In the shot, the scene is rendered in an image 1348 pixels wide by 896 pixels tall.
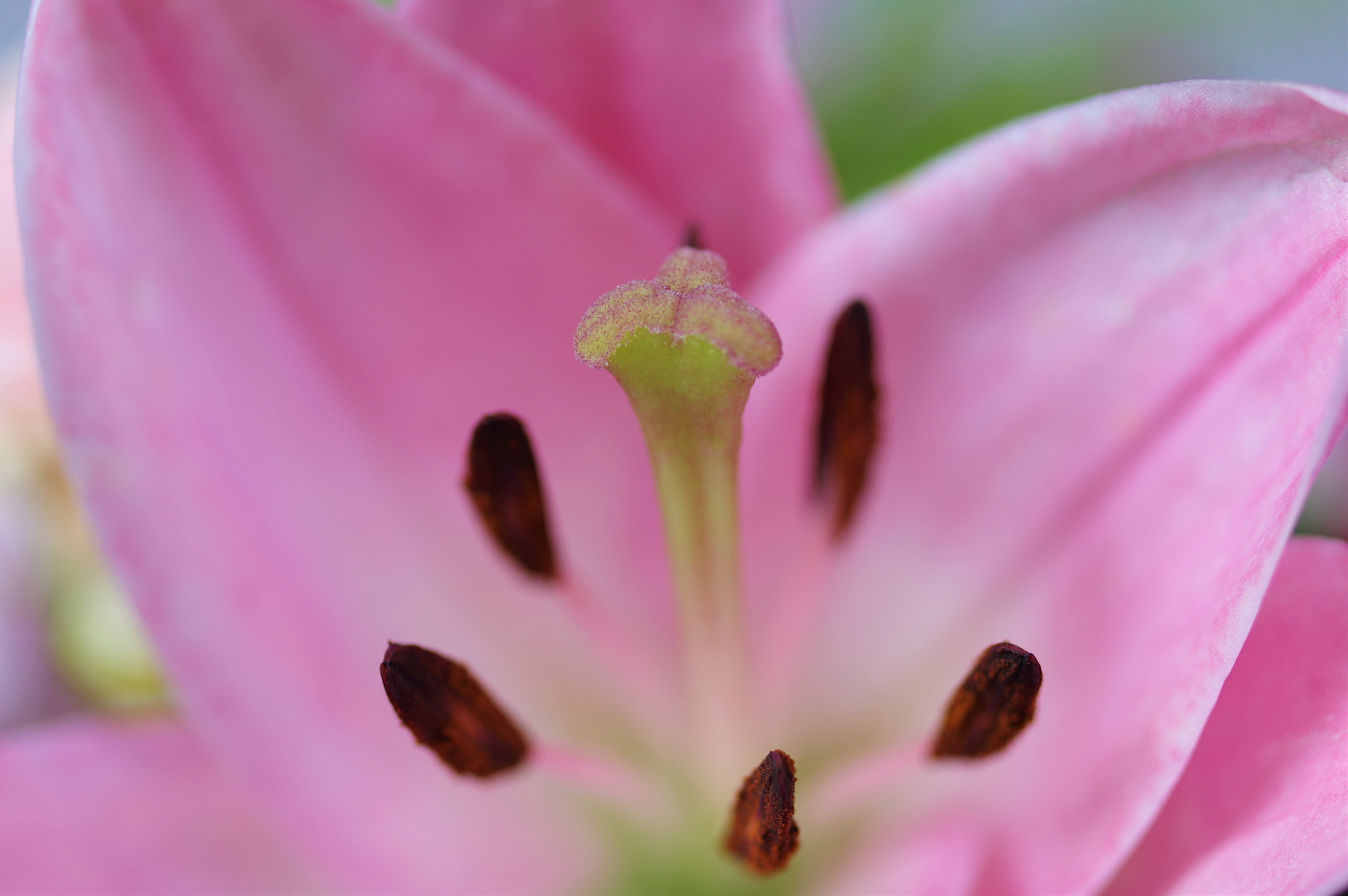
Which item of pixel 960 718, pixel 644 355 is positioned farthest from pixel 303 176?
pixel 960 718

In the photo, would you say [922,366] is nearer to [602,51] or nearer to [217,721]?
[602,51]

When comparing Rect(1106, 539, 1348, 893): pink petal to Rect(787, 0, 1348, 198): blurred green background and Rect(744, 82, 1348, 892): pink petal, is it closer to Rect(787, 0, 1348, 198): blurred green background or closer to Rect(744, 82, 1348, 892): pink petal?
Rect(744, 82, 1348, 892): pink petal

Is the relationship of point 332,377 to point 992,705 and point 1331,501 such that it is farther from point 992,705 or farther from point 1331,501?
point 1331,501

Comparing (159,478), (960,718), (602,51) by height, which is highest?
(602,51)

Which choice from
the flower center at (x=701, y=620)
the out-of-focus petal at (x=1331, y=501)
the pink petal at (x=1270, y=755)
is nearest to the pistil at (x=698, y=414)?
the flower center at (x=701, y=620)

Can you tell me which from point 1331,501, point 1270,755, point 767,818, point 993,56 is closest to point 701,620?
point 767,818

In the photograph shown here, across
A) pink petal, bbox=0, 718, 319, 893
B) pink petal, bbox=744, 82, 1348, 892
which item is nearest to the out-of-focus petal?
pink petal, bbox=744, 82, 1348, 892
